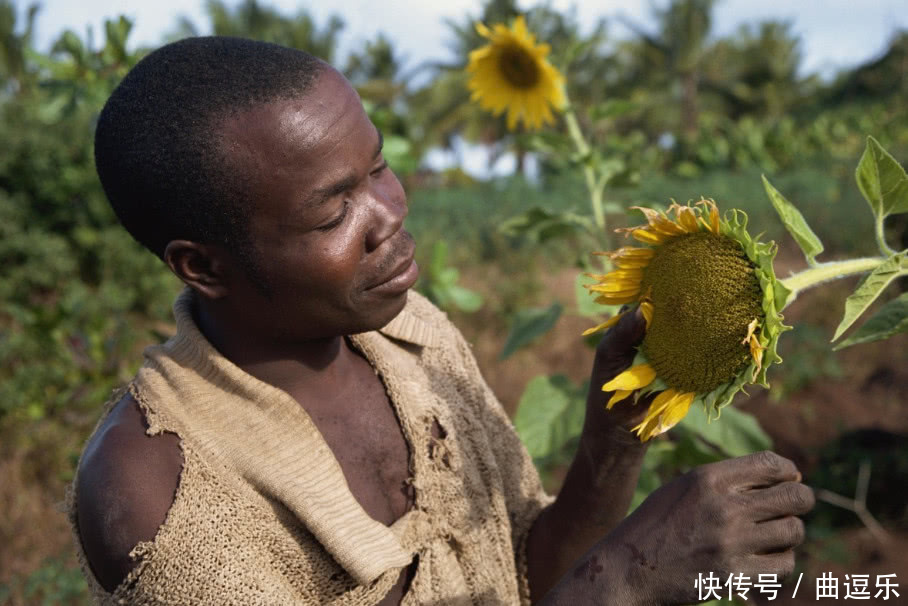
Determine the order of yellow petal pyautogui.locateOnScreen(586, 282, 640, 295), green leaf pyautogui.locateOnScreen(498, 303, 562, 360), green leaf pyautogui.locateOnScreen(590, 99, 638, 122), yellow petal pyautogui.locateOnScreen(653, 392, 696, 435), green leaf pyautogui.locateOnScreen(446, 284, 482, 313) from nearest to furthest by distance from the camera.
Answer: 1. yellow petal pyautogui.locateOnScreen(653, 392, 696, 435)
2. yellow petal pyautogui.locateOnScreen(586, 282, 640, 295)
3. green leaf pyautogui.locateOnScreen(498, 303, 562, 360)
4. green leaf pyautogui.locateOnScreen(590, 99, 638, 122)
5. green leaf pyautogui.locateOnScreen(446, 284, 482, 313)

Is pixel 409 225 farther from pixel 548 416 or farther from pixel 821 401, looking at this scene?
pixel 548 416

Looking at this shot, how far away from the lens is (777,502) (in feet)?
2.94

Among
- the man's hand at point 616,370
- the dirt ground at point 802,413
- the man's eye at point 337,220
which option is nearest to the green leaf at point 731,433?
the dirt ground at point 802,413

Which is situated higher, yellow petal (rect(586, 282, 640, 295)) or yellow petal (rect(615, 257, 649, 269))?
yellow petal (rect(615, 257, 649, 269))

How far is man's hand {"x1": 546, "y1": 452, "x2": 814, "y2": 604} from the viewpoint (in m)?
0.89

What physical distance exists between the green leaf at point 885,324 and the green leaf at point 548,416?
3.62 ft

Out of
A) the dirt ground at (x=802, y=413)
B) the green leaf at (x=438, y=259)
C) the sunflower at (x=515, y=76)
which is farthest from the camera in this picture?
the dirt ground at (x=802, y=413)

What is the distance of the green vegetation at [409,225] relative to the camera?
223 centimetres

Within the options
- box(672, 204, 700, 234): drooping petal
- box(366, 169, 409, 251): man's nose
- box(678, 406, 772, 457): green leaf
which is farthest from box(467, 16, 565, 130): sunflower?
box(672, 204, 700, 234): drooping petal

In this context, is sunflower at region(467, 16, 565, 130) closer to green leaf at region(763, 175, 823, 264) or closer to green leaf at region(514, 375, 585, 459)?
green leaf at region(514, 375, 585, 459)

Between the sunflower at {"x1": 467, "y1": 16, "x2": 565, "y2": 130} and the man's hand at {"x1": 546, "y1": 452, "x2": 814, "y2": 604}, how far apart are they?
70.0 inches

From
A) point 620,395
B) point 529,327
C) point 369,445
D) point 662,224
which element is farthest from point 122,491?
point 529,327

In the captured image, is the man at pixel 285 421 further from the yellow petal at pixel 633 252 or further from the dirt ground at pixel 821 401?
the dirt ground at pixel 821 401

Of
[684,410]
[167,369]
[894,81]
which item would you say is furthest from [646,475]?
[894,81]
